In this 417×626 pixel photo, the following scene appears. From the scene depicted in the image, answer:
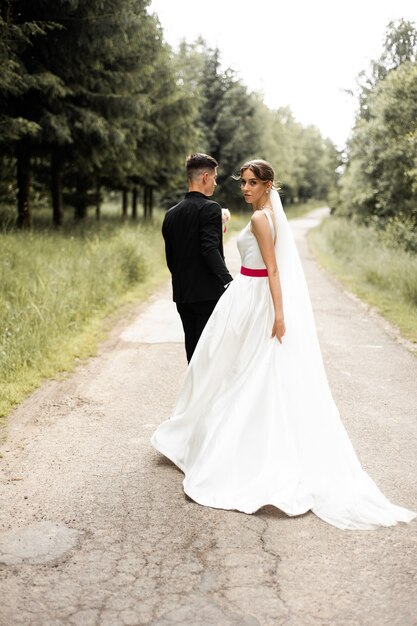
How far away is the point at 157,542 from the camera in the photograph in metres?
3.52

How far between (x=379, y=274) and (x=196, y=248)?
10637mm

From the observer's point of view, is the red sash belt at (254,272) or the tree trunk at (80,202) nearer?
the red sash belt at (254,272)

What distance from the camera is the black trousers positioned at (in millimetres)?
5102

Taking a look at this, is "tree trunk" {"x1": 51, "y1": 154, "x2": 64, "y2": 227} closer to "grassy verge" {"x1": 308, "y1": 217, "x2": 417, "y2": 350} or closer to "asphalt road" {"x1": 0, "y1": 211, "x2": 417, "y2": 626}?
"grassy verge" {"x1": 308, "y1": 217, "x2": 417, "y2": 350}

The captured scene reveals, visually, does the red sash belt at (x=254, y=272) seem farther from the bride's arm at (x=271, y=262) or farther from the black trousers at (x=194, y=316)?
the black trousers at (x=194, y=316)

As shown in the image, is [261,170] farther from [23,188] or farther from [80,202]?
[80,202]

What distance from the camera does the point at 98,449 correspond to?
16.5 ft

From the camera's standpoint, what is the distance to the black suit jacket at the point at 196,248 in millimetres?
4785

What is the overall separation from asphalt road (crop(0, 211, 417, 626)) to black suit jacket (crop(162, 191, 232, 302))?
4.47 ft

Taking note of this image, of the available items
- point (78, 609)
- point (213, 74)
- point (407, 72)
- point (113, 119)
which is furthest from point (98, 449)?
point (213, 74)

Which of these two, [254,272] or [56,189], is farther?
[56,189]

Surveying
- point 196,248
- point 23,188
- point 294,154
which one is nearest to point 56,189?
point 23,188

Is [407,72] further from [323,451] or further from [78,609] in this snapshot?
[78,609]

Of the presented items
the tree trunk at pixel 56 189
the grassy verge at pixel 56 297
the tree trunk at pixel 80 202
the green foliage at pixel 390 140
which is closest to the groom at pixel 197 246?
the grassy verge at pixel 56 297
